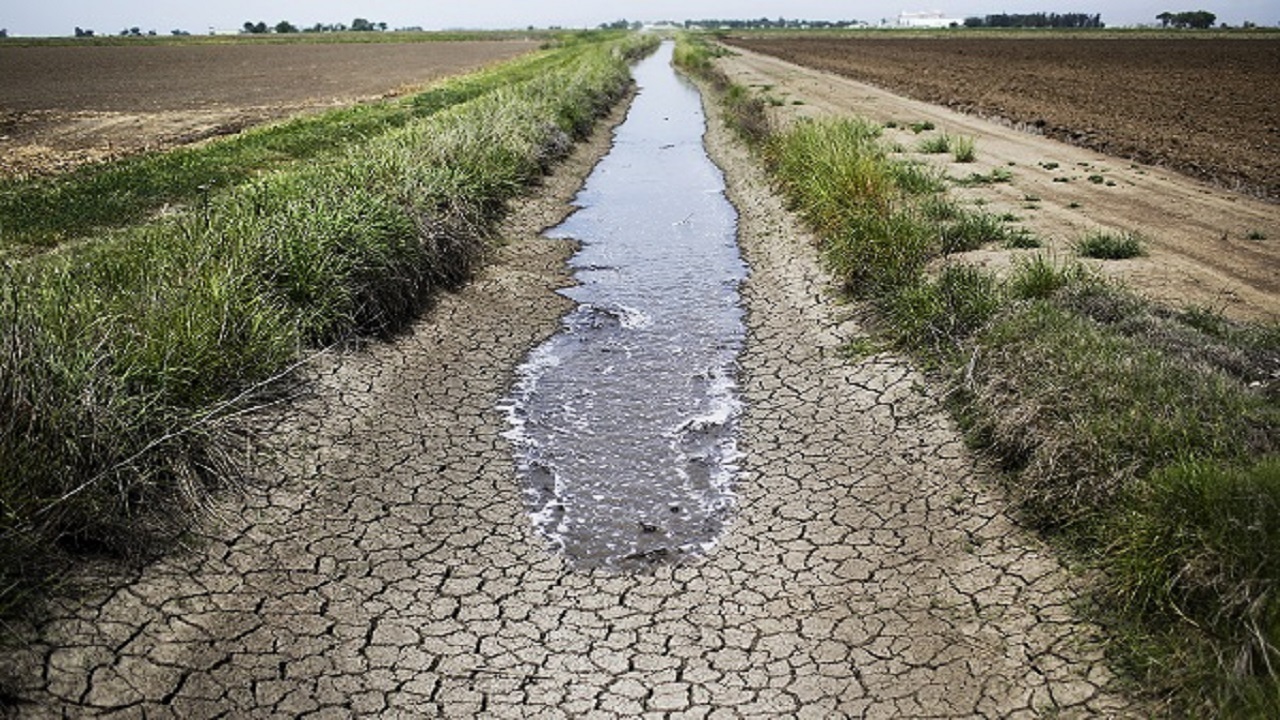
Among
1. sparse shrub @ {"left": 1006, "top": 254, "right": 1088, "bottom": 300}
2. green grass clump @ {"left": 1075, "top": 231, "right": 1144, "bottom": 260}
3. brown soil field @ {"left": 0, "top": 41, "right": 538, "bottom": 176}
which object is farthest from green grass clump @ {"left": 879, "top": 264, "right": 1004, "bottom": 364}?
brown soil field @ {"left": 0, "top": 41, "right": 538, "bottom": 176}

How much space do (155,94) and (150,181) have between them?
73.8ft

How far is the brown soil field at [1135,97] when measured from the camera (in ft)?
59.2

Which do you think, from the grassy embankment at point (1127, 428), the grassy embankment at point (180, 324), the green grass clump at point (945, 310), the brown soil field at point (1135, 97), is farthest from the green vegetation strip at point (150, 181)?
the brown soil field at point (1135, 97)

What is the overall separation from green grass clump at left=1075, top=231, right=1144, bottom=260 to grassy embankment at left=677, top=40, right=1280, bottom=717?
1.92ft

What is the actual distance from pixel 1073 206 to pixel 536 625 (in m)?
10.6

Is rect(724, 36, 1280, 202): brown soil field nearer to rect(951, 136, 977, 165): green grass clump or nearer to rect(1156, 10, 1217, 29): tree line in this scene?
rect(951, 136, 977, 165): green grass clump

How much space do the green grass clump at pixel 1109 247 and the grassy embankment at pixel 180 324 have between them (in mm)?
6217

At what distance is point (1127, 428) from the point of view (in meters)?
5.28

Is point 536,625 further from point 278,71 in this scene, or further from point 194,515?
point 278,71

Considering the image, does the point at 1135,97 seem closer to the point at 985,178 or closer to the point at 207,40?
the point at 985,178

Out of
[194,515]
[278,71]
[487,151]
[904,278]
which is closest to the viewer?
[194,515]

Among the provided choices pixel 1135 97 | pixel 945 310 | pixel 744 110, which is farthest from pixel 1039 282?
pixel 1135 97

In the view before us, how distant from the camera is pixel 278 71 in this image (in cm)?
4766

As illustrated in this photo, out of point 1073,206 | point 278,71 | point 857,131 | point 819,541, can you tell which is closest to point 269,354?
point 819,541
